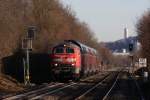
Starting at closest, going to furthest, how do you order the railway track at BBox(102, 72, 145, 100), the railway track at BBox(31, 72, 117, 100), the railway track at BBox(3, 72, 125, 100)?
the railway track at BBox(3, 72, 125, 100) < the railway track at BBox(31, 72, 117, 100) < the railway track at BBox(102, 72, 145, 100)

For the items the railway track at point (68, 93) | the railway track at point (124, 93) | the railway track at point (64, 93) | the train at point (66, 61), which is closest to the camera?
the railway track at point (64, 93)

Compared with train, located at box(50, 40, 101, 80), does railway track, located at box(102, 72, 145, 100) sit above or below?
below

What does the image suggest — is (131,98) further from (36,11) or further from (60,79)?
(36,11)

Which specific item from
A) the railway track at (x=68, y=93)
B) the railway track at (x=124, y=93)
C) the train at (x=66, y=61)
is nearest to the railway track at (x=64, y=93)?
the railway track at (x=68, y=93)

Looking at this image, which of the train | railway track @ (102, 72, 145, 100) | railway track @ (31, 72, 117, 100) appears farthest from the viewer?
the train

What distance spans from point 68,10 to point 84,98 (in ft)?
263

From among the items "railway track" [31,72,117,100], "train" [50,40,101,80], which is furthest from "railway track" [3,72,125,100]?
"train" [50,40,101,80]

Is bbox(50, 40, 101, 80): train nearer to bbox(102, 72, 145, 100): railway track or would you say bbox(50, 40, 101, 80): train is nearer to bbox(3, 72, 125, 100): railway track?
bbox(3, 72, 125, 100): railway track

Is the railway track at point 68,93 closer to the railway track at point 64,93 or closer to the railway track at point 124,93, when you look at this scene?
the railway track at point 64,93

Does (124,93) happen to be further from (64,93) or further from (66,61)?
(66,61)

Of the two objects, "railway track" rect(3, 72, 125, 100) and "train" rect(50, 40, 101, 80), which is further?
"train" rect(50, 40, 101, 80)

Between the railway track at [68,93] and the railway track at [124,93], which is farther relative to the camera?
the railway track at [124,93]

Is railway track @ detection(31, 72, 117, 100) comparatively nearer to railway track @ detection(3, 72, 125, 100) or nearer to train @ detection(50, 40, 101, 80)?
railway track @ detection(3, 72, 125, 100)

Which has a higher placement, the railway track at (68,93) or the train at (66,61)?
the train at (66,61)
